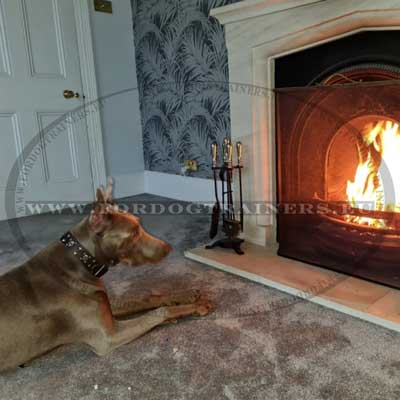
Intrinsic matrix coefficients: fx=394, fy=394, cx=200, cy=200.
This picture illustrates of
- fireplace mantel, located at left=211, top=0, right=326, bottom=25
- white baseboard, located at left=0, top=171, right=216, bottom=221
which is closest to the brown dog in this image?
fireplace mantel, located at left=211, top=0, right=326, bottom=25

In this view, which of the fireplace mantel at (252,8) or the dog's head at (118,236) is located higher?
the fireplace mantel at (252,8)

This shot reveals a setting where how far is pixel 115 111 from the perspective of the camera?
3.62m

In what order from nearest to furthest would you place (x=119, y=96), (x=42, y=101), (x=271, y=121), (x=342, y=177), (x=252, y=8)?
1. (x=342, y=177)
2. (x=252, y=8)
3. (x=271, y=121)
4. (x=42, y=101)
5. (x=119, y=96)

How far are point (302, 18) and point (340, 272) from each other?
3.79ft

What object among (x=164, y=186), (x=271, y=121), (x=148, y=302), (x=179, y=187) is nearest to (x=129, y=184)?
(x=164, y=186)

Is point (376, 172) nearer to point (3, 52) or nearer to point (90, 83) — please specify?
point (90, 83)

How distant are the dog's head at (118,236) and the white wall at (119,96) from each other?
244cm

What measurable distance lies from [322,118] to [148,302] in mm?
1099

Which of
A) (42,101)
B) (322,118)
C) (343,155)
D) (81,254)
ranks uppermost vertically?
(42,101)

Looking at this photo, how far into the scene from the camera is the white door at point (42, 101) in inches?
120

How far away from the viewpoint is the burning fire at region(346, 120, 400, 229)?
162 cm

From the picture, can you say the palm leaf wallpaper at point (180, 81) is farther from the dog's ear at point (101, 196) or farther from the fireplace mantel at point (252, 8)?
the dog's ear at point (101, 196)

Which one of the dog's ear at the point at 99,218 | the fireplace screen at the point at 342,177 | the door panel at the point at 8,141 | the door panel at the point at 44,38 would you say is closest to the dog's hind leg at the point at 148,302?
the dog's ear at the point at 99,218

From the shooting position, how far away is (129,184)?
12.4 feet
